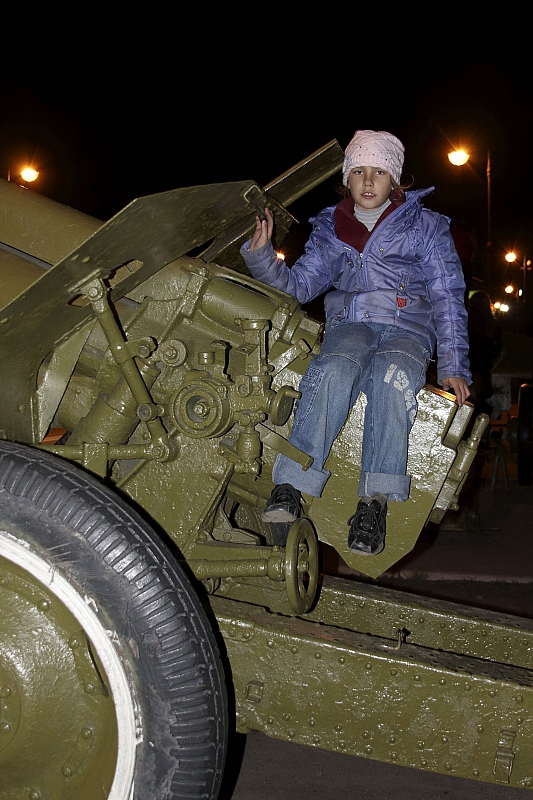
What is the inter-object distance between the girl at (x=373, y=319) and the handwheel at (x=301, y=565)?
99 mm

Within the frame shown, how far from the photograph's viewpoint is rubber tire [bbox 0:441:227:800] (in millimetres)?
1649

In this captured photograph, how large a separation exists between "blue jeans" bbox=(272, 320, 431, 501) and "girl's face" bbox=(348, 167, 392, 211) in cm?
71

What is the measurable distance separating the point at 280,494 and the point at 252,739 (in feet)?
4.49

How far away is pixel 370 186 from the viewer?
2.66 metres

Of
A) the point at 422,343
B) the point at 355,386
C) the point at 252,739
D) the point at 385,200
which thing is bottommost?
the point at 252,739

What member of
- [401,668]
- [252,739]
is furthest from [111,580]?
[252,739]

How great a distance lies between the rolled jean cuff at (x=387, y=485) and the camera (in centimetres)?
224

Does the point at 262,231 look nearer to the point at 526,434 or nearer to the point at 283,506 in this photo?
the point at 283,506

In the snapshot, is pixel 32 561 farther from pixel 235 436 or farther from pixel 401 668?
pixel 401 668

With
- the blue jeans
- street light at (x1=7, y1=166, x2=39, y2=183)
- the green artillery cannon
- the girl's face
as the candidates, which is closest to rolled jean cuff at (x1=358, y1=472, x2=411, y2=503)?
the blue jeans

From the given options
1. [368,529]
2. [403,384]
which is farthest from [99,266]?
[368,529]

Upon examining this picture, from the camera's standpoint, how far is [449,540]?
20.1 feet

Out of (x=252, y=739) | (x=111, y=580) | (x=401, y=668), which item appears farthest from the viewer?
(x=252, y=739)

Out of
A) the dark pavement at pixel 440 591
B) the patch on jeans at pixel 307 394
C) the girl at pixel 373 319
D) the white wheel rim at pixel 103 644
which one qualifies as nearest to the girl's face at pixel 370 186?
the girl at pixel 373 319
